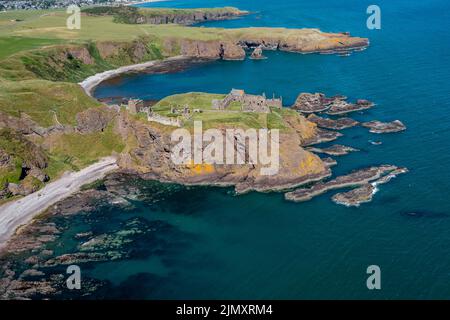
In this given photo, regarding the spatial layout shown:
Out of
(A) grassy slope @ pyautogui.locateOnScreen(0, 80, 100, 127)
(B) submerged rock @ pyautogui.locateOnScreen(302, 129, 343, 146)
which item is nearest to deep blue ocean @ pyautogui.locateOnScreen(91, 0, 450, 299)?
(B) submerged rock @ pyautogui.locateOnScreen(302, 129, 343, 146)

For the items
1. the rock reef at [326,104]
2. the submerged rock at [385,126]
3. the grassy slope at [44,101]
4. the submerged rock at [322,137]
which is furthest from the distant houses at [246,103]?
the grassy slope at [44,101]

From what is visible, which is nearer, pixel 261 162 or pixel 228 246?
pixel 228 246

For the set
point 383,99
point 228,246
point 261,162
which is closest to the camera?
point 228,246

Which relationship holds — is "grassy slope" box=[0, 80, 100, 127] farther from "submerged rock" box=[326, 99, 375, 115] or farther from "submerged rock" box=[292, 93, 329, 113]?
"submerged rock" box=[326, 99, 375, 115]

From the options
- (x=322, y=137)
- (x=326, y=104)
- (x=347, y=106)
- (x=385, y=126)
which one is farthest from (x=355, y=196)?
(x=326, y=104)

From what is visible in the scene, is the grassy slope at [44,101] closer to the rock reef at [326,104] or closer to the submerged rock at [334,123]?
the rock reef at [326,104]

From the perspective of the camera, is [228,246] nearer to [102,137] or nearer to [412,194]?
[412,194]

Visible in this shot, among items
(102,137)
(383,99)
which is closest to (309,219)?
(102,137)
